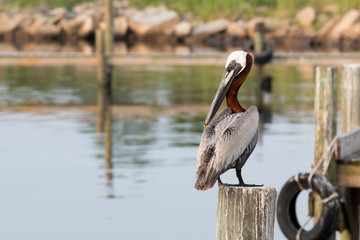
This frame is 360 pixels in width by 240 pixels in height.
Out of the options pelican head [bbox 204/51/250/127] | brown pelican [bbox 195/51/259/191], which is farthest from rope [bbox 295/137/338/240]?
pelican head [bbox 204/51/250/127]

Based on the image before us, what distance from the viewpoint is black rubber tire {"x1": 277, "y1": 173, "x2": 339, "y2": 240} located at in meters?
8.84

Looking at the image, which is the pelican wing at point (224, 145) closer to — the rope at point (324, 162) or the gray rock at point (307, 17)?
the rope at point (324, 162)

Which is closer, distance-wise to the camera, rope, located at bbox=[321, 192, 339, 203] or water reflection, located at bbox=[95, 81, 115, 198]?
rope, located at bbox=[321, 192, 339, 203]

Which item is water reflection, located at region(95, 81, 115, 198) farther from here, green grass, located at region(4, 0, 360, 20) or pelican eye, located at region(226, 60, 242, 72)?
green grass, located at region(4, 0, 360, 20)

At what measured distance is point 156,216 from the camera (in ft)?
34.5

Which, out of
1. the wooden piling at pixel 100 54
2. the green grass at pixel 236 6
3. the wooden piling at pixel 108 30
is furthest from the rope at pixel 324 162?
the green grass at pixel 236 6

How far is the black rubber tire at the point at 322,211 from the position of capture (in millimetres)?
8836

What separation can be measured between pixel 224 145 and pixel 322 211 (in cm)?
352

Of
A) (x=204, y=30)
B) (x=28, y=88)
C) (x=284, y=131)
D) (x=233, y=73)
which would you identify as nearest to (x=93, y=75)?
(x=28, y=88)

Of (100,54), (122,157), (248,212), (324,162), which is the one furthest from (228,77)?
(100,54)

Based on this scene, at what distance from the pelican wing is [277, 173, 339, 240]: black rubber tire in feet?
10.1

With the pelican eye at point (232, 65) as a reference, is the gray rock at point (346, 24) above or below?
above

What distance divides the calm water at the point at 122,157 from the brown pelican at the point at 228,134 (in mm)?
4031

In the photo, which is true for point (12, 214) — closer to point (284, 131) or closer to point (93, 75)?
point (284, 131)
